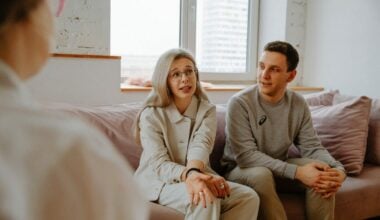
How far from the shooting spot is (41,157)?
351 mm

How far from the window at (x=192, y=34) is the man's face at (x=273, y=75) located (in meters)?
1.30

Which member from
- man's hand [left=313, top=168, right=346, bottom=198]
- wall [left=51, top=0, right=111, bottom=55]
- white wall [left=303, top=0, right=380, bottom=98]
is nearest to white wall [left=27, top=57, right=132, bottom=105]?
wall [left=51, top=0, right=111, bottom=55]

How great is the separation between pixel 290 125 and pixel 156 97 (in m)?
0.70

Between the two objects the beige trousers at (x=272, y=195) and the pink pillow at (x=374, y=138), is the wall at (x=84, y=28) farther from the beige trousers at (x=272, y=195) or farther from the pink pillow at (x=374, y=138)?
the pink pillow at (x=374, y=138)

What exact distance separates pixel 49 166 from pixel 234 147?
1.68m

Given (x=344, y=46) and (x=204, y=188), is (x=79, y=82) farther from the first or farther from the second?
(x=344, y=46)

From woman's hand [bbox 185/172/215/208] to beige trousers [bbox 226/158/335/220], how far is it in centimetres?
29

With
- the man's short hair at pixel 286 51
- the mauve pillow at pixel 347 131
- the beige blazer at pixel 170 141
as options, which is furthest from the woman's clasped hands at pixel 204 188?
the mauve pillow at pixel 347 131

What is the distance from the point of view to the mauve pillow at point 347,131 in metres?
2.32

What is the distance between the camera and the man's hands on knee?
1830 mm

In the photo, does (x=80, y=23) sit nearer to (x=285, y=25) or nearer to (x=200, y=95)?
(x=200, y=95)

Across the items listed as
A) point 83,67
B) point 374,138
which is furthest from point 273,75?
point 83,67

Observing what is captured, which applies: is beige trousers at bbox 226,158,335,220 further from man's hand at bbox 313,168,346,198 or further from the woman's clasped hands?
the woman's clasped hands

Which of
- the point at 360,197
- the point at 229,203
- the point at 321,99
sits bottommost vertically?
the point at 360,197
